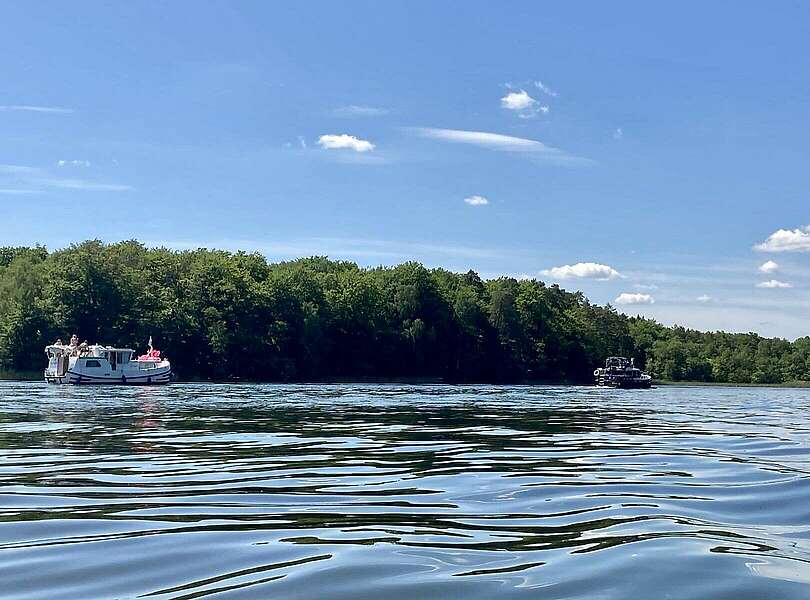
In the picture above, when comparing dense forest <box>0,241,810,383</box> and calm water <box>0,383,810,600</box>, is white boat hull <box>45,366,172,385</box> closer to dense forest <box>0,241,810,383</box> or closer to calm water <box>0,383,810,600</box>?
dense forest <box>0,241,810,383</box>

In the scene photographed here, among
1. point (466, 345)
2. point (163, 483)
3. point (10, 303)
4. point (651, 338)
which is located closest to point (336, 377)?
point (466, 345)

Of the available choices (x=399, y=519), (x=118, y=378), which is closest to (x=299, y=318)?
(x=118, y=378)

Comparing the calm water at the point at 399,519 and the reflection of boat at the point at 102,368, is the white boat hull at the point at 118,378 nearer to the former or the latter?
the reflection of boat at the point at 102,368

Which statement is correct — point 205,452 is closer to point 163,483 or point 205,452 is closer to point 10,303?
point 163,483

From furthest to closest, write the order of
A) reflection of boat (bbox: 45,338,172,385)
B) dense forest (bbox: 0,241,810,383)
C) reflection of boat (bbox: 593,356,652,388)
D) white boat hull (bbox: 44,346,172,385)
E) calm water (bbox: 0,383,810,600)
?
1. dense forest (bbox: 0,241,810,383)
2. reflection of boat (bbox: 593,356,652,388)
3. reflection of boat (bbox: 45,338,172,385)
4. white boat hull (bbox: 44,346,172,385)
5. calm water (bbox: 0,383,810,600)

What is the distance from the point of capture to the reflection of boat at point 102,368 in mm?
78375

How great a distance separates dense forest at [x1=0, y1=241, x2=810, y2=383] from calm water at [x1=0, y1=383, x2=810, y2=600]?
94.1m

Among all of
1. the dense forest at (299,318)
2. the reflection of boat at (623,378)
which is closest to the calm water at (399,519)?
the reflection of boat at (623,378)

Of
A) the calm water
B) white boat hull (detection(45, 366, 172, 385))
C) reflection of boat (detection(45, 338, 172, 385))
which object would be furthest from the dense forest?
the calm water

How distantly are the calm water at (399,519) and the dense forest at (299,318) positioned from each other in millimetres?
94062

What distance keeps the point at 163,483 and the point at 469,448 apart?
26.6 ft

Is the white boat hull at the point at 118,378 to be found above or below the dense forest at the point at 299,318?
below

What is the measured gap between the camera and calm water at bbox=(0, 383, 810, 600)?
699cm

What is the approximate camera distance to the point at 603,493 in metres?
12.2
